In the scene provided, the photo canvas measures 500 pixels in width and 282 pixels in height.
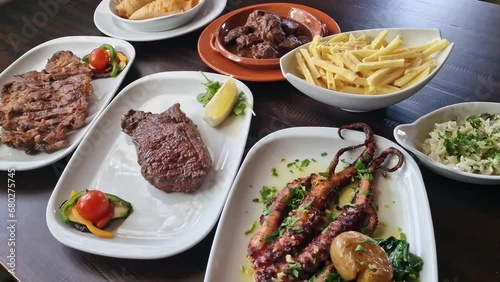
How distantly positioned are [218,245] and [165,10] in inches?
68.1

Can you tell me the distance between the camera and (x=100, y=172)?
198 centimetres

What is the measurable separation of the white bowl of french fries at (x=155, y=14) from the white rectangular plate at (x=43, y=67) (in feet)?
0.52

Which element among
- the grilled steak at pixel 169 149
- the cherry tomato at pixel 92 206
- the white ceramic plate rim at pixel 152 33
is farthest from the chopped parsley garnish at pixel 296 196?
the white ceramic plate rim at pixel 152 33

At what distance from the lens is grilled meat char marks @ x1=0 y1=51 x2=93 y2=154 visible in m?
2.07

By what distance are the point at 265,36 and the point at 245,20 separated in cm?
35

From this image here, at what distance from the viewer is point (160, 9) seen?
270cm

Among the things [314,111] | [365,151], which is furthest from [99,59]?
[365,151]

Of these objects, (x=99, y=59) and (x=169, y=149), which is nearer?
(x=169, y=149)

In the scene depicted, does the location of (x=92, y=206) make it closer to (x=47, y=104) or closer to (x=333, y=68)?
(x=47, y=104)

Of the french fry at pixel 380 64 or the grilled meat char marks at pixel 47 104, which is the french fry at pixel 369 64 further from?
the grilled meat char marks at pixel 47 104

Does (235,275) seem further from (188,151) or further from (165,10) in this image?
(165,10)

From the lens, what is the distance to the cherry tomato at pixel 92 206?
5.46 ft

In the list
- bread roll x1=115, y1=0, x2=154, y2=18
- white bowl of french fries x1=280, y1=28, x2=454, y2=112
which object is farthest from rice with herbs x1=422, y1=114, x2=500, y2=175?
bread roll x1=115, y1=0, x2=154, y2=18

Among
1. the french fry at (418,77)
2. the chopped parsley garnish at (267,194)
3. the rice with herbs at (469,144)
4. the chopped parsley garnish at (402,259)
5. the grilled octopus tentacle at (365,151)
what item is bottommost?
the chopped parsley garnish at (267,194)
